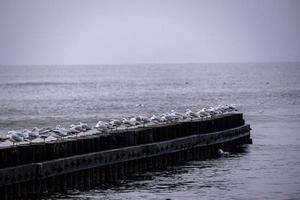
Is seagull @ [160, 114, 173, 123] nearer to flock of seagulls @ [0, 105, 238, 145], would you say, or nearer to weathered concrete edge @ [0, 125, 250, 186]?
flock of seagulls @ [0, 105, 238, 145]

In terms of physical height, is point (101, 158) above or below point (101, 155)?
below

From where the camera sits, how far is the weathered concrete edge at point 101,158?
28.8 metres

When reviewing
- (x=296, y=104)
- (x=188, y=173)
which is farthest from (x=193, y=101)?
(x=188, y=173)

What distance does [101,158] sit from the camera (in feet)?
108

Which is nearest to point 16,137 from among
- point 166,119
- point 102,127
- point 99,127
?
point 99,127

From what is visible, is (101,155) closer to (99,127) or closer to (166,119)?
(99,127)

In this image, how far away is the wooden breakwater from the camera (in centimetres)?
2902

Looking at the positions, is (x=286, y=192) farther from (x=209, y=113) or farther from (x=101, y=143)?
(x=209, y=113)

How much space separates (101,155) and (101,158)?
0.12 meters

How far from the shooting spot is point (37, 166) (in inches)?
1160

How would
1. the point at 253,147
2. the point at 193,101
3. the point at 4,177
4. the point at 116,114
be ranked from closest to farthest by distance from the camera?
the point at 4,177 → the point at 253,147 → the point at 116,114 → the point at 193,101

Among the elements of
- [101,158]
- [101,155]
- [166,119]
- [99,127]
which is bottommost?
[101,158]

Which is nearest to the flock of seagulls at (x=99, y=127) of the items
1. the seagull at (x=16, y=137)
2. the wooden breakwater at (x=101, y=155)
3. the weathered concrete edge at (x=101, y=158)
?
the seagull at (x=16, y=137)

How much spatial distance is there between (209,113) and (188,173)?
11.7 m
